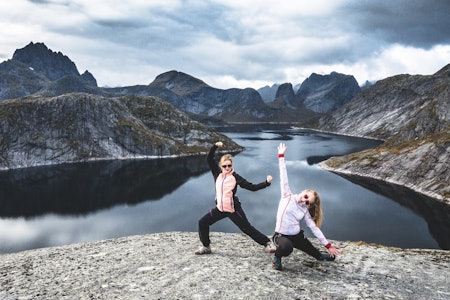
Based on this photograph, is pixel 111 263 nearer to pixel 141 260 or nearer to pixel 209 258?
pixel 141 260

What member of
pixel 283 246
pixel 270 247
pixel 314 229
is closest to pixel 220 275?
pixel 283 246

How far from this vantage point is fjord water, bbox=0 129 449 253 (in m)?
68.7

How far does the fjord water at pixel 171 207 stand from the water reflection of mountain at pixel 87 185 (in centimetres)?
35

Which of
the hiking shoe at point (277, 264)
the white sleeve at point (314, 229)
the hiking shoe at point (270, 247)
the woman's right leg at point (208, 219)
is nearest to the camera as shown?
the white sleeve at point (314, 229)

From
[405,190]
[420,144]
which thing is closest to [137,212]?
[405,190]

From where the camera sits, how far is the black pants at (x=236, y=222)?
580 inches

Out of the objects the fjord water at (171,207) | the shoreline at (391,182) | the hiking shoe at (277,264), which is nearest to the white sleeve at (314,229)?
the hiking shoe at (277,264)

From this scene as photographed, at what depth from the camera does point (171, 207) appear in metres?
90.1

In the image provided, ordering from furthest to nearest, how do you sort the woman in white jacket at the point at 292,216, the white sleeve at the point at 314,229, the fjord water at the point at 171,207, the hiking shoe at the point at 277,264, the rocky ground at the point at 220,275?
the fjord water at the point at 171,207 → the hiking shoe at the point at 277,264 → the woman in white jacket at the point at 292,216 → the white sleeve at the point at 314,229 → the rocky ground at the point at 220,275

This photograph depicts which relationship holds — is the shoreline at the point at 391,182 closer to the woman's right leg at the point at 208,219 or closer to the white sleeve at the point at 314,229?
the white sleeve at the point at 314,229

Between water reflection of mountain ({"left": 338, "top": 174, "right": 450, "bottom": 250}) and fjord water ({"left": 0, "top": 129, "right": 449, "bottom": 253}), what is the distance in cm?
23

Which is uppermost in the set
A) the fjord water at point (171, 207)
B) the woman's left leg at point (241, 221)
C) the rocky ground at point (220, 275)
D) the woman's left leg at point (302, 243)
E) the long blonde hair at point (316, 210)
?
Result: the long blonde hair at point (316, 210)

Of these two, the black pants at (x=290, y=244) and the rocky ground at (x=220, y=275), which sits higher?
the black pants at (x=290, y=244)

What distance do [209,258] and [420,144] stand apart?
12748cm
